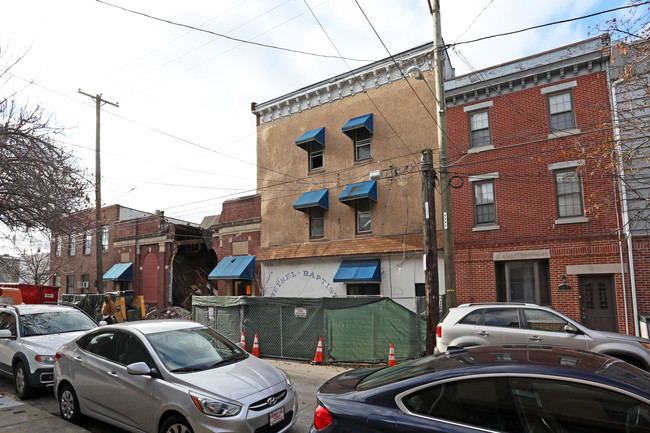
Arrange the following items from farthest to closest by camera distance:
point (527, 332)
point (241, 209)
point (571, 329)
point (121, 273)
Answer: point (121, 273) < point (241, 209) < point (527, 332) < point (571, 329)

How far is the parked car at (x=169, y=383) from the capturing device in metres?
4.57

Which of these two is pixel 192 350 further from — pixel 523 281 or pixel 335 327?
pixel 523 281

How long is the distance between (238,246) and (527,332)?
17.2m

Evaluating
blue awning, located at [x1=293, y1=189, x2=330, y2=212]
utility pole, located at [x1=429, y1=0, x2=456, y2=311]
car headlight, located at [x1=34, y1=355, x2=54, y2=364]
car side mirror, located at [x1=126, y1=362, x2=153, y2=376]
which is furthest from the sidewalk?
blue awning, located at [x1=293, y1=189, x2=330, y2=212]

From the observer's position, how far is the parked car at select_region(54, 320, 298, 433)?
180 inches

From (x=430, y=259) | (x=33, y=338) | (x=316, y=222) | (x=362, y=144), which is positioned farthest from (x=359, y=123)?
(x=33, y=338)

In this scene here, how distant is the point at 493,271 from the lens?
14570mm

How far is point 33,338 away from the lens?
8.23 meters

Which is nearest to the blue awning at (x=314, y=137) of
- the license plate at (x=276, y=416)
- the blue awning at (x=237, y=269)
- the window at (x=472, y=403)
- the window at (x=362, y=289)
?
the blue awning at (x=237, y=269)

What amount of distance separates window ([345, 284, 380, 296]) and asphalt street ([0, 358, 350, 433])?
661 cm

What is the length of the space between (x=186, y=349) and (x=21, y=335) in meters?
5.05

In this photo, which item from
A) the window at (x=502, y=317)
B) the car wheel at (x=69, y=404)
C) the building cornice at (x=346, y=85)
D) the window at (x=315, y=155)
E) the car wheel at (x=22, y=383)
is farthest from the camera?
the window at (x=315, y=155)

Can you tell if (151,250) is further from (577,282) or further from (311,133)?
(577,282)

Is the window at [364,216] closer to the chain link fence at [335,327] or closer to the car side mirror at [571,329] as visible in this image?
the chain link fence at [335,327]
